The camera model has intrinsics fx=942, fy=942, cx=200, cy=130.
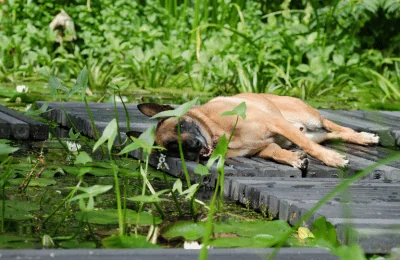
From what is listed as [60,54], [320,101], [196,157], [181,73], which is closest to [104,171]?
[196,157]

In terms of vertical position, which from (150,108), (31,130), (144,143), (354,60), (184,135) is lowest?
(354,60)

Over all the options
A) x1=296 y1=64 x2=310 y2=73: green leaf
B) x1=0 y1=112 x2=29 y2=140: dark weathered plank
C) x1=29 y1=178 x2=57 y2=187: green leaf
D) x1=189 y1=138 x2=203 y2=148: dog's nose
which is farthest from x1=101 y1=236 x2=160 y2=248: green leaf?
x1=296 y1=64 x2=310 y2=73: green leaf

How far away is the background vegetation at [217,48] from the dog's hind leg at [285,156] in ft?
10.5

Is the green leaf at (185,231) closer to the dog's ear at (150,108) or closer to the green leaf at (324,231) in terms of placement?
the green leaf at (324,231)

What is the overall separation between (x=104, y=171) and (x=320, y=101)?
445cm

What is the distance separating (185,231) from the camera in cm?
321

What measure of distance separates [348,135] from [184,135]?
146 centimetres

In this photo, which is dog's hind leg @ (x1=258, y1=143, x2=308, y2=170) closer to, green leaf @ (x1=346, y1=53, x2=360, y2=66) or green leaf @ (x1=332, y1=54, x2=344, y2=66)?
green leaf @ (x1=332, y1=54, x2=344, y2=66)

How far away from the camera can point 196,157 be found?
4.80m

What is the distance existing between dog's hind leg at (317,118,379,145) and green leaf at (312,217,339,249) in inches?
99.0

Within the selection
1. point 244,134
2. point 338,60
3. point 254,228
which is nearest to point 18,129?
point 244,134

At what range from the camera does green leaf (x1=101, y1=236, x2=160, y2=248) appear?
2912 millimetres

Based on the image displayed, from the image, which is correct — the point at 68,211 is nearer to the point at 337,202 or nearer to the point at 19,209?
the point at 19,209

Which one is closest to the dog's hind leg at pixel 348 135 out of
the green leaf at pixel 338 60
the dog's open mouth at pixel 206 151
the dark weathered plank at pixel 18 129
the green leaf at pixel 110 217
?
the dog's open mouth at pixel 206 151
